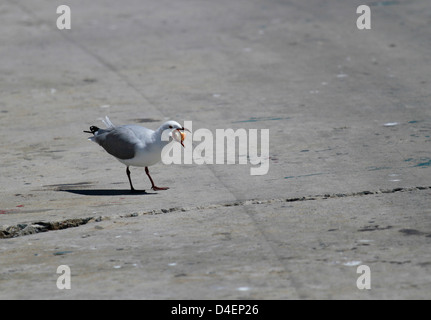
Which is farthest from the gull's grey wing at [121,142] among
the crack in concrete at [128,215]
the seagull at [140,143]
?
the crack in concrete at [128,215]

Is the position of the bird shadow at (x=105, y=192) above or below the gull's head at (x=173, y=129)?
below

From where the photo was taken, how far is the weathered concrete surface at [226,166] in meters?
4.65

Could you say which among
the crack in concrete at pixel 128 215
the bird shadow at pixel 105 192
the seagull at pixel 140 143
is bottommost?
the crack in concrete at pixel 128 215

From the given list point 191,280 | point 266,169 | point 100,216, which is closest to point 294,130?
point 266,169

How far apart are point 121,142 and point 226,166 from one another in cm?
106

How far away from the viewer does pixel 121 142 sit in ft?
21.6

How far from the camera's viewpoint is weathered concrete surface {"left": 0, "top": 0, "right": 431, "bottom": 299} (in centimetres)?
465

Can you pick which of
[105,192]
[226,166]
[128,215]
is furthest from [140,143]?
[226,166]

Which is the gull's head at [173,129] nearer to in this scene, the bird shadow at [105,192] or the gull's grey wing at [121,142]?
the gull's grey wing at [121,142]

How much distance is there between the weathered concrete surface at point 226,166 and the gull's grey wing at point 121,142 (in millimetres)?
333

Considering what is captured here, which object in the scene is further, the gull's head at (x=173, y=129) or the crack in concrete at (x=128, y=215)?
the gull's head at (x=173, y=129)

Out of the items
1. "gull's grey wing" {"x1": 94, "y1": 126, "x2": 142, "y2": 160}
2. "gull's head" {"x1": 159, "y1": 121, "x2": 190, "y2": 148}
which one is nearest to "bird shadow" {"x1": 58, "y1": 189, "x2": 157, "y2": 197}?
"gull's grey wing" {"x1": 94, "y1": 126, "x2": 142, "y2": 160}

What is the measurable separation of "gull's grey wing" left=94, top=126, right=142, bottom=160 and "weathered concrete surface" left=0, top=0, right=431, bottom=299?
0.33 meters

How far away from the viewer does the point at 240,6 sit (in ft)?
47.2
